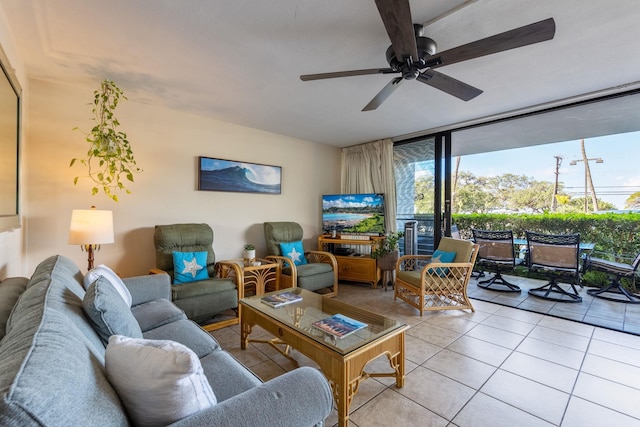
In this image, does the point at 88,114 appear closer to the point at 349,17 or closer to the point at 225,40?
the point at 225,40

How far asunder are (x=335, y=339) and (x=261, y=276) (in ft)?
5.92

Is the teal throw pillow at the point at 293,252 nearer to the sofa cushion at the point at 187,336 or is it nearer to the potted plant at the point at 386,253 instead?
the potted plant at the point at 386,253

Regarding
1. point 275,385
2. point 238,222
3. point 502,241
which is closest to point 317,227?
point 238,222

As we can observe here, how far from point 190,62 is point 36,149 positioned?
1704 millimetres

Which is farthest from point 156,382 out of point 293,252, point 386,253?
point 386,253

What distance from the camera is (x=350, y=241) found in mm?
4164

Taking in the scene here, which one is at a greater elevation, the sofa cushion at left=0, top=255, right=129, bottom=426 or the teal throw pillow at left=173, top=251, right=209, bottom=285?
the sofa cushion at left=0, top=255, right=129, bottom=426

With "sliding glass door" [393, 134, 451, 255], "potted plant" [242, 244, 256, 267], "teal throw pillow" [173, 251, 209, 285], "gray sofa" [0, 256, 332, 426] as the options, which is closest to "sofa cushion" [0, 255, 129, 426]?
"gray sofa" [0, 256, 332, 426]

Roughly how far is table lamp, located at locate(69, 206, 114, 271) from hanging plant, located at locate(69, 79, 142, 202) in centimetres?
28

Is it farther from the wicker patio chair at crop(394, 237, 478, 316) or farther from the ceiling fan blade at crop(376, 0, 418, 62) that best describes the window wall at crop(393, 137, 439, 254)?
the ceiling fan blade at crop(376, 0, 418, 62)

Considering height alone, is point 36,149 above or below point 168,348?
above

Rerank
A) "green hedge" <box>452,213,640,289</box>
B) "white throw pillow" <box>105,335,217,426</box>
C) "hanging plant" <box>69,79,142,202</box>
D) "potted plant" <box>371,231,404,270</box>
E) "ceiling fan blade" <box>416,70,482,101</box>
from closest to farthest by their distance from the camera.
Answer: "white throw pillow" <box>105,335,217,426</box> → "ceiling fan blade" <box>416,70,482,101</box> → "hanging plant" <box>69,79,142,202</box> → "green hedge" <box>452,213,640,289</box> → "potted plant" <box>371,231,404,270</box>

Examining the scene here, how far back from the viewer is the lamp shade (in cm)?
220

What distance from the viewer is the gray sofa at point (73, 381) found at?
51 centimetres
